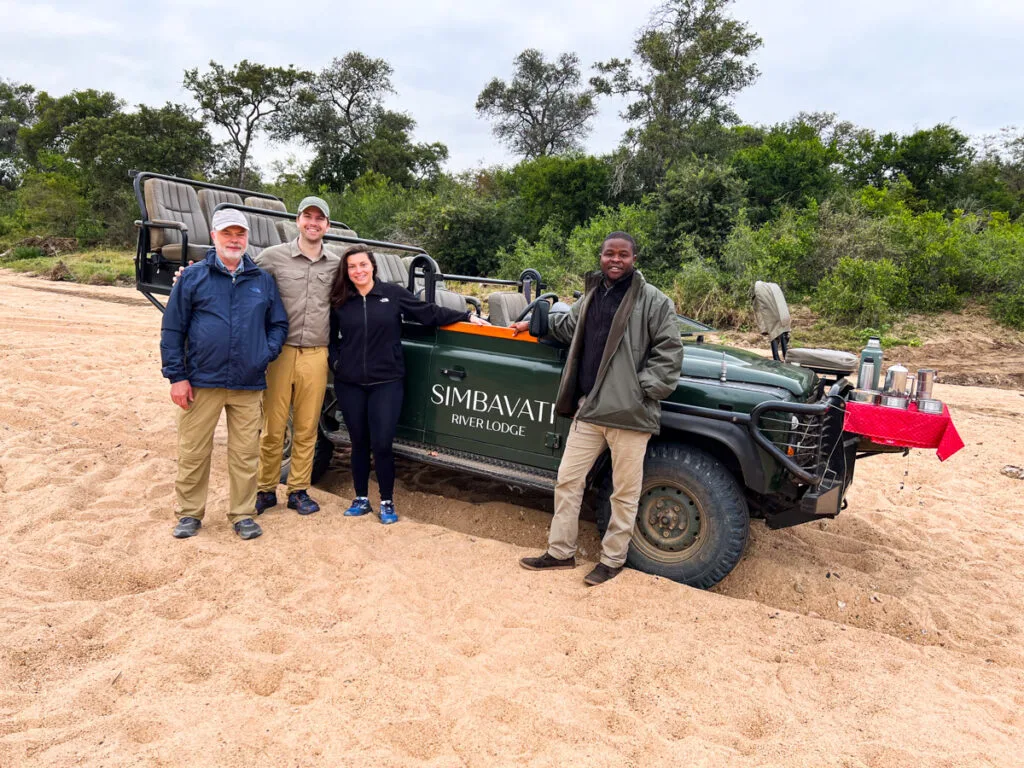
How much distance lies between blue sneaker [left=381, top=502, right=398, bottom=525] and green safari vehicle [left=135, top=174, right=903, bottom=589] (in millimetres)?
372

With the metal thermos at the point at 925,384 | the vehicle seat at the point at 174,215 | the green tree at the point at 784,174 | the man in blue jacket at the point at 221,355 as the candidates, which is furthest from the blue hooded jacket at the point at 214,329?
the green tree at the point at 784,174

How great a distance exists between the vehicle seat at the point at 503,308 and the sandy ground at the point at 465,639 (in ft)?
4.35

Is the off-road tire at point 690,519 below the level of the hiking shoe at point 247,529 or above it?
above

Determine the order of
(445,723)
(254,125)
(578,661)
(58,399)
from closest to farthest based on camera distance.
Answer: (445,723) → (578,661) → (58,399) → (254,125)

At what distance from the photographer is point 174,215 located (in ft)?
19.7

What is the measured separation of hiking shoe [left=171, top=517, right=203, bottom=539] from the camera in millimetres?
4148

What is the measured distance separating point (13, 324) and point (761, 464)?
11833mm

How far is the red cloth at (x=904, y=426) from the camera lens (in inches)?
131

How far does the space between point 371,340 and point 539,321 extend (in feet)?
3.73

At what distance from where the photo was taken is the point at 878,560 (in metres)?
4.53

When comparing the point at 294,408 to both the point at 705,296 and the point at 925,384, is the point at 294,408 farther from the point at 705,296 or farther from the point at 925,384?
the point at 705,296

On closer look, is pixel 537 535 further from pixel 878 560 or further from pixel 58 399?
pixel 58 399

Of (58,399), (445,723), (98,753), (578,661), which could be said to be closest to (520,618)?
(578,661)

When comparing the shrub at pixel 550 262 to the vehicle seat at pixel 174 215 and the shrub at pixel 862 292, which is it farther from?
the vehicle seat at pixel 174 215
